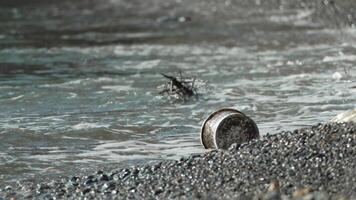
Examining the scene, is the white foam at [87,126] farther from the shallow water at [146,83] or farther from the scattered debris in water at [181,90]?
the scattered debris in water at [181,90]

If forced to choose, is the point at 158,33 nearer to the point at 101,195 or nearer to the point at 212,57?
the point at 212,57

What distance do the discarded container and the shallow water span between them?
0.54m

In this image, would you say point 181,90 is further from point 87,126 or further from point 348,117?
point 348,117

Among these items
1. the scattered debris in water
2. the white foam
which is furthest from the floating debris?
the white foam

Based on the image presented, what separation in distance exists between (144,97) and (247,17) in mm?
14906

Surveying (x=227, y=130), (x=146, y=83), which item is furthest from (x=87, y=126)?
(x=146, y=83)

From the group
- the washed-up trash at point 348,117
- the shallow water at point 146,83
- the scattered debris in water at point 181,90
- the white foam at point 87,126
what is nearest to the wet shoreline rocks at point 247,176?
the washed-up trash at point 348,117

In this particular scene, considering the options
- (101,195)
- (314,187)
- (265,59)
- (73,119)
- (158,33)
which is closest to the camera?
(314,187)

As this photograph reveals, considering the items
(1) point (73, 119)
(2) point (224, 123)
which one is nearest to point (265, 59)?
(1) point (73, 119)

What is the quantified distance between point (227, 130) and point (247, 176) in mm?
1815

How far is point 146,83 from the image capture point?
17.2m

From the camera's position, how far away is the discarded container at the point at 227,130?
1045cm

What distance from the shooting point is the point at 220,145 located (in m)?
10.4

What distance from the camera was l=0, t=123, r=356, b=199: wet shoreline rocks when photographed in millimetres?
8211
